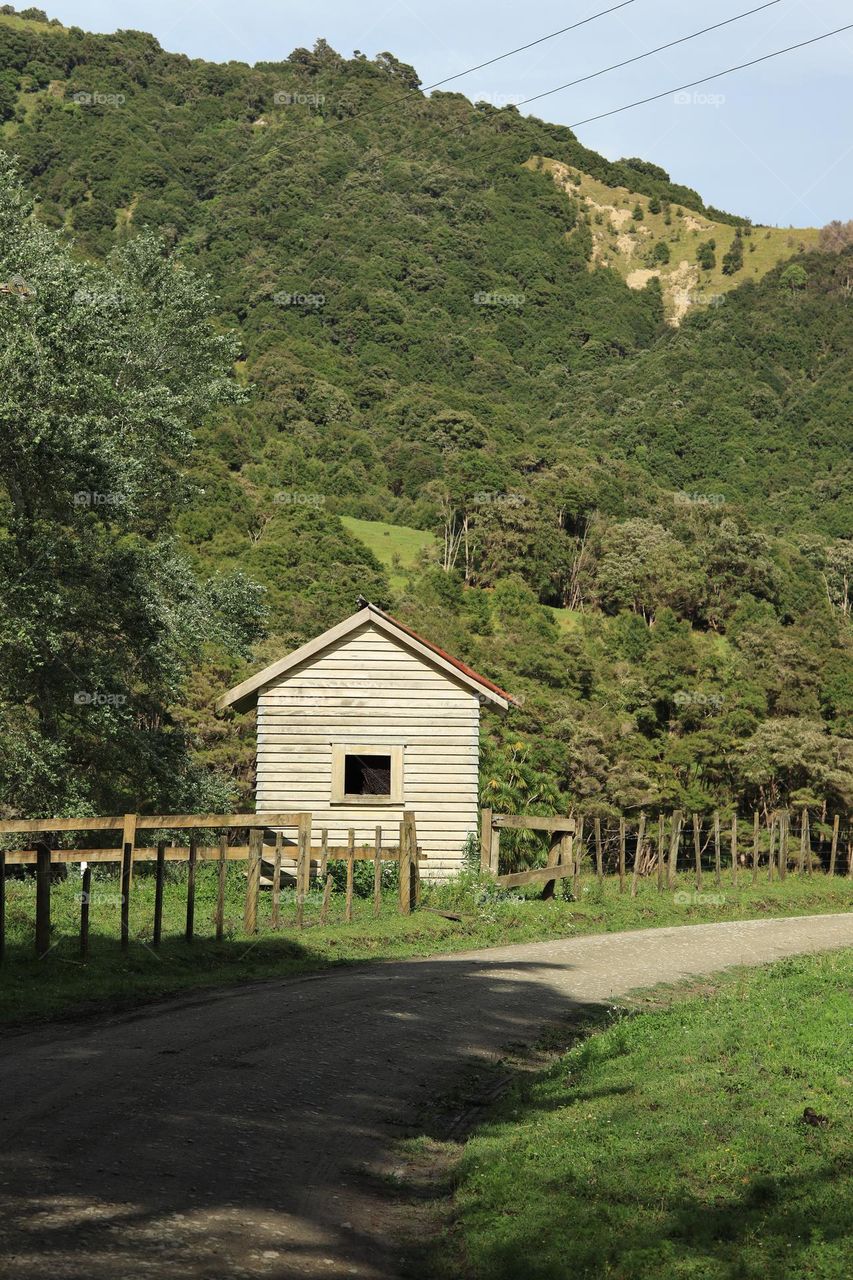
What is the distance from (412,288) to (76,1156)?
650 feet

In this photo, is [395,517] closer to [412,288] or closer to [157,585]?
[412,288]

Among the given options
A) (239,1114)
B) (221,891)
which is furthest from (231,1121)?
(221,891)

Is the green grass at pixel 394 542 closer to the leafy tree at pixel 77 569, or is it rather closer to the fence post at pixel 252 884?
the leafy tree at pixel 77 569

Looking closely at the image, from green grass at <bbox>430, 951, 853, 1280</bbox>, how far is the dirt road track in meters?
0.75

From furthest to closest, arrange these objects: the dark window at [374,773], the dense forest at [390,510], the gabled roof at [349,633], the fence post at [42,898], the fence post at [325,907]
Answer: the dark window at [374,773] < the dense forest at [390,510] < the gabled roof at [349,633] < the fence post at [325,907] < the fence post at [42,898]

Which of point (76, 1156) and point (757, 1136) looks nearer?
point (76, 1156)

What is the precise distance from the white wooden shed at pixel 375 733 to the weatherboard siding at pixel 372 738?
21mm

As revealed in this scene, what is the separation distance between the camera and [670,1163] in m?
8.45

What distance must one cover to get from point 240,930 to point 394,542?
3700 inches

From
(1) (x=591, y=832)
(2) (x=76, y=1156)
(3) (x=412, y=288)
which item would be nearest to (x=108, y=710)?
(2) (x=76, y=1156)

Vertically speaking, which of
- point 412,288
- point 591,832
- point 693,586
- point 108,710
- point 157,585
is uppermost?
point 412,288

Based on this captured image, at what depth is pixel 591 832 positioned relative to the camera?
5919 cm

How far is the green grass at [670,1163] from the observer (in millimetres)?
7078

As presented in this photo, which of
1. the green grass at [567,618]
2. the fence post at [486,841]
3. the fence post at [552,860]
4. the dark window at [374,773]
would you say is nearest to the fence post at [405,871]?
the fence post at [486,841]
